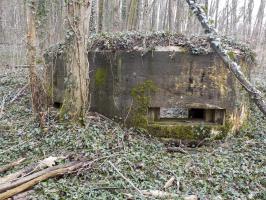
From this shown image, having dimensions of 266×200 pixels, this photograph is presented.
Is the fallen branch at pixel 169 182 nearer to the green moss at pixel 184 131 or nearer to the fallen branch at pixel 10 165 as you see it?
the green moss at pixel 184 131

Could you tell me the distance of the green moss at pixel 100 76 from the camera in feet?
22.7

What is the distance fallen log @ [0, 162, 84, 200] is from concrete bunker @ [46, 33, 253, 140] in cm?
214

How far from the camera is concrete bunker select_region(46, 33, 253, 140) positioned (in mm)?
6598

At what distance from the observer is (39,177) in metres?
4.44

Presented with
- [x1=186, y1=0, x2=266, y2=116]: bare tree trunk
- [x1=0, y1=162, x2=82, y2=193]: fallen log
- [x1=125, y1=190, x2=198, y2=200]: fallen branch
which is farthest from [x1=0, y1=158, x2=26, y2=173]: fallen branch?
[x1=186, y1=0, x2=266, y2=116]: bare tree trunk

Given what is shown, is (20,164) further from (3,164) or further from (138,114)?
(138,114)

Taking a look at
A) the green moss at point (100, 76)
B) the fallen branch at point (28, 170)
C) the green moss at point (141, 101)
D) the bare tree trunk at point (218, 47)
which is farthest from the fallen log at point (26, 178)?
the bare tree trunk at point (218, 47)

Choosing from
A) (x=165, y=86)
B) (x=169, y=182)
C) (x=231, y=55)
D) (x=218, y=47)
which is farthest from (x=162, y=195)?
(x=231, y=55)

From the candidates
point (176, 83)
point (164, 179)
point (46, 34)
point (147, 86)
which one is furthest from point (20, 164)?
point (46, 34)

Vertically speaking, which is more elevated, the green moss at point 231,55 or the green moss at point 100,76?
the green moss at point 231,55

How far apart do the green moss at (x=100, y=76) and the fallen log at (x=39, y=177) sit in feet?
7.86

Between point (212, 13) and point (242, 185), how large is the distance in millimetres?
16847

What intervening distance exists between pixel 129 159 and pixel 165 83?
192 cm

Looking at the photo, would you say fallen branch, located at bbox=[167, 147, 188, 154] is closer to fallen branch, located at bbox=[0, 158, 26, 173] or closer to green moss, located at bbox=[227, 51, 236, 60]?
green moss, located at bbox=[227, 51, 236, 60]
